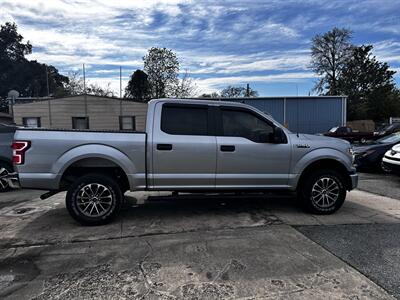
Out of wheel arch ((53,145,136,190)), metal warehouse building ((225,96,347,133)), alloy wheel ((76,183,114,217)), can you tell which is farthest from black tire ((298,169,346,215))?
metal warehouse building ((225,96,347,133))

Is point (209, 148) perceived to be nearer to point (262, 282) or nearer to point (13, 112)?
point (262, 282)

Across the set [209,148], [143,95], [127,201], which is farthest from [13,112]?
[209,148]

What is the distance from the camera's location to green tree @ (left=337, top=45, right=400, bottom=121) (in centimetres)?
5172

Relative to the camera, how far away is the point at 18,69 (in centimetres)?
5600

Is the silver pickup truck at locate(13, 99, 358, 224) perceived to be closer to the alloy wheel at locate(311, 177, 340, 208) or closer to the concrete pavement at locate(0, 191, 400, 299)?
Result: the alloy wheel at locate(311, 177, 340, 208)

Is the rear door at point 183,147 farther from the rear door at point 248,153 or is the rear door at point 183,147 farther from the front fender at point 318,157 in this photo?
the front fender at point 318,157

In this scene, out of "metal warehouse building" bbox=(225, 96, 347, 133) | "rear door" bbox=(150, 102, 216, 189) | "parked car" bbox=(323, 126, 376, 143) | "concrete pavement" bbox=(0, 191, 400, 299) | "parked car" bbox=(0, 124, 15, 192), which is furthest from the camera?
"metal warehouse building" bbox=(225, 96, 347, 133)

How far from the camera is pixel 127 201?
7340 mm

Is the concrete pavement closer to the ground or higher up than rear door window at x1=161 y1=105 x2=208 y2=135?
closer to the ground

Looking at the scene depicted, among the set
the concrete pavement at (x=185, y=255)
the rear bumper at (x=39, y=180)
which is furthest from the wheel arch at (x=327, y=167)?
the rear bumper at (x=39, y=180)

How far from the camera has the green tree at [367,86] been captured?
51.7m

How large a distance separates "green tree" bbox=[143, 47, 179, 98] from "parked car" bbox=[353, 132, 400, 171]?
30.2 m

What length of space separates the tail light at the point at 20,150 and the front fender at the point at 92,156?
Result: 46 cm

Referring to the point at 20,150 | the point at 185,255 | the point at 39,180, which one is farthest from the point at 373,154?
the point at 20,150
